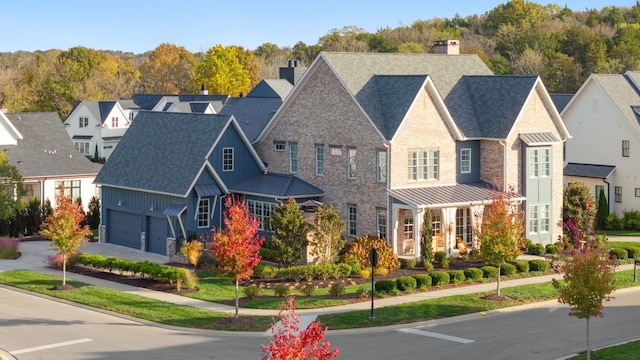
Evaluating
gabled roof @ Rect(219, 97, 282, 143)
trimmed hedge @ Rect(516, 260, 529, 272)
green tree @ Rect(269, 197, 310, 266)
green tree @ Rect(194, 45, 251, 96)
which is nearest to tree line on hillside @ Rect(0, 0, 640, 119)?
green tree @ Rect(194, 45, 251, 96)

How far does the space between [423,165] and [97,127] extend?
2156 inches

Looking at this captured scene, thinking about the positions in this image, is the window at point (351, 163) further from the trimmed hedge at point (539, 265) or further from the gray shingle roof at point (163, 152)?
the trimmed hedge at point (539, 265)

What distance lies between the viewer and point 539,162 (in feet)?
158

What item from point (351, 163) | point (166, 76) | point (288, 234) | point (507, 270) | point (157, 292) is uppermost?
point (166, 76)

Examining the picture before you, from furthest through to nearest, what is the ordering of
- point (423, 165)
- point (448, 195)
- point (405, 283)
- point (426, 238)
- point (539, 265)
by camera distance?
point (423, 165) → point (448, 195) → point (426, 238) → point (539, 265) → point (405, 283)

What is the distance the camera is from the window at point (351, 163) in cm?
4581

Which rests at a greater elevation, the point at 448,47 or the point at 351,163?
the point at 448,47

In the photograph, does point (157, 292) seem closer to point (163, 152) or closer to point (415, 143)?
point (163, 152)

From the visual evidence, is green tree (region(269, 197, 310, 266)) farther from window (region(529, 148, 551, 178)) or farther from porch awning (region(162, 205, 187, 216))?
window (region(529, 148, 551, 178))

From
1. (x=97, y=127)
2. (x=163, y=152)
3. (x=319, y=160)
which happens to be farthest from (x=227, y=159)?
(x=97, y=127)

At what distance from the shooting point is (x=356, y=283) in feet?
125

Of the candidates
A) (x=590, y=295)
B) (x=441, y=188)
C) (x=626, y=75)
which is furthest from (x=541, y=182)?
(x=590, y=295)

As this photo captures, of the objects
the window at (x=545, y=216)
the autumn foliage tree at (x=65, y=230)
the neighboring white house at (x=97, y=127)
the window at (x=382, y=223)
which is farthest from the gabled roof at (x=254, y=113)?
the neighboring white house at (x=97, y=127)

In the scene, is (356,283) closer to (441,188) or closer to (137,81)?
(441,188)
